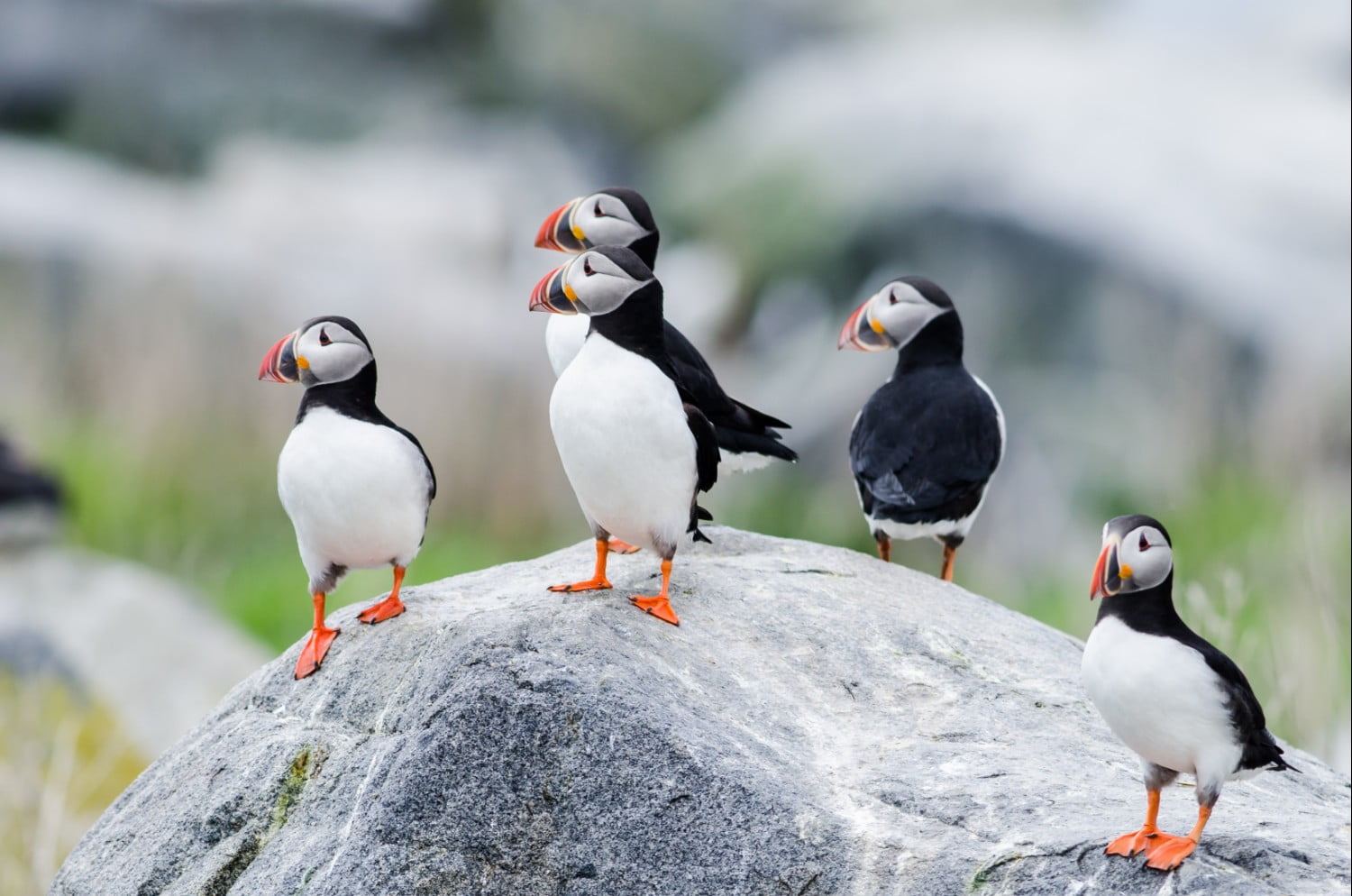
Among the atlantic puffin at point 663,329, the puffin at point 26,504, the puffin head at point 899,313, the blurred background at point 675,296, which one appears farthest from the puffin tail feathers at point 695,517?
the puffin at point 26,504

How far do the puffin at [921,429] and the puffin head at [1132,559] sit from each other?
2022 mm

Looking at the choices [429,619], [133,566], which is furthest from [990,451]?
[133,566]

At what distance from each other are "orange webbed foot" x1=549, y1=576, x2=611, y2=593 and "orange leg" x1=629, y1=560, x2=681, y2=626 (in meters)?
0.09

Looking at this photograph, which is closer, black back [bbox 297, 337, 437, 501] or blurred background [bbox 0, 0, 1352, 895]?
black back [bbox 297, 337, 437, 501]

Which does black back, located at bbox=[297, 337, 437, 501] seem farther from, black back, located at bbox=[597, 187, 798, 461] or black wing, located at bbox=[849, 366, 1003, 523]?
black wing, located at bbox=[849, 366, 1003, 523]

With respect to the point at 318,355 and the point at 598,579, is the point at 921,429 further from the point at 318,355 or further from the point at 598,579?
the point at 318,355

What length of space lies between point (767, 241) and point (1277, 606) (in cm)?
507

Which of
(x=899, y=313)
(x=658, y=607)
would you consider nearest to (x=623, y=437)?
(x=658, y=607)

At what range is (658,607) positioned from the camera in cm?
421

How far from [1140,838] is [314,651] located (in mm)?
2172

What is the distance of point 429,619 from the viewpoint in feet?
13.7

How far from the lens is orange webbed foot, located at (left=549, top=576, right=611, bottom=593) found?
4.25m

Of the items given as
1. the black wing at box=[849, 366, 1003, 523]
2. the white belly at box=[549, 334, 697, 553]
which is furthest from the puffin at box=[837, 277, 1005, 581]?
the white belly at box=[549, 334, 697, 553]

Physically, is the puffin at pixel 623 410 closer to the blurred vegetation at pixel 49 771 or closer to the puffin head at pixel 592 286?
the puffin head at pixel 592 286
